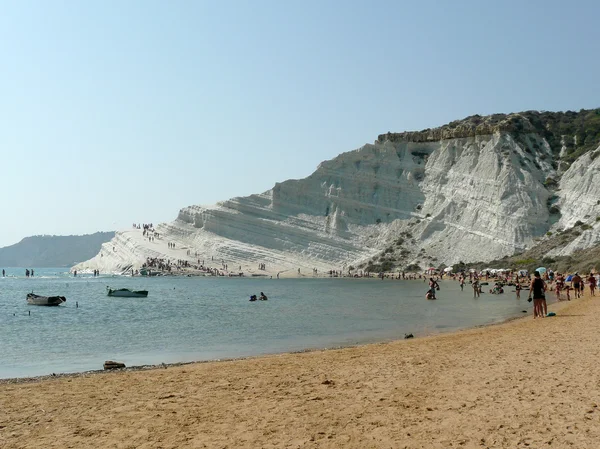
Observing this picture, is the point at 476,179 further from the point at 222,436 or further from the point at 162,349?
the point at 222,436

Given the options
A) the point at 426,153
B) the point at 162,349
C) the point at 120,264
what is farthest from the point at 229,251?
the point at 162,349

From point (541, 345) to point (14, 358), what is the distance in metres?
13.0

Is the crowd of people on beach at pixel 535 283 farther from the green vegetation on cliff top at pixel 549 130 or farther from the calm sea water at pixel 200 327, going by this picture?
the green vegetation on cliff top at pixel 549 130

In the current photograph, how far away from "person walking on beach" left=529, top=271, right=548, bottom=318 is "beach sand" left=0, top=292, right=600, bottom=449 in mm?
7478

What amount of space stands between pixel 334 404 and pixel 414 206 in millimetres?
77352

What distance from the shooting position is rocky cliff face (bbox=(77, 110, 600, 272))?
241ft

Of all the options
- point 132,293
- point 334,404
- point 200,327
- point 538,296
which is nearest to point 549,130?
point 132,293

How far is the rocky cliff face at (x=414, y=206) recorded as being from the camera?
73.5 metres

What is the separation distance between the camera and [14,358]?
625 inches

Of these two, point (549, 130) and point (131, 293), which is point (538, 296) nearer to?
point (131, 293)

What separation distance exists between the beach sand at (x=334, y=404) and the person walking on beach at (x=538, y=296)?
748 centimetres

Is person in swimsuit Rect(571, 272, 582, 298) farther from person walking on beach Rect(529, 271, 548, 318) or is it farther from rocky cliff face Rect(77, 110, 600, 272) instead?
rocky cliff face Rect(77, 110, 600, 272)

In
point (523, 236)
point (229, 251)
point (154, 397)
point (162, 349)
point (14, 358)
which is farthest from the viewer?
point (229, 251)

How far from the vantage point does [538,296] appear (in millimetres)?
20328
